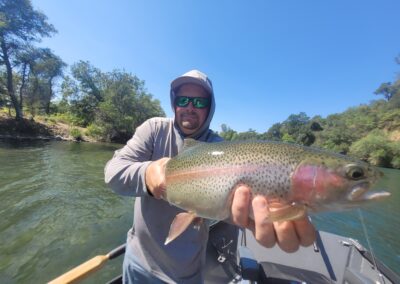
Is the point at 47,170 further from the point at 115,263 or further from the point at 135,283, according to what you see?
the point at 135,283

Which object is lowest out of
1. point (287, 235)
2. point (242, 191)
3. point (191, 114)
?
point (287, 235)

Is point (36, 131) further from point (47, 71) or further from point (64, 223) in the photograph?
point (64, 223)

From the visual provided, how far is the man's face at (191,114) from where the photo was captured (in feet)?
8.54

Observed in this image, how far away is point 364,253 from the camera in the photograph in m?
4.38

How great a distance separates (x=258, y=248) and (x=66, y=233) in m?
5.90

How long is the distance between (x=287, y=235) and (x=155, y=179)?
1.05m

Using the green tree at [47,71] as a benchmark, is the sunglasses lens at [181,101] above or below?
below

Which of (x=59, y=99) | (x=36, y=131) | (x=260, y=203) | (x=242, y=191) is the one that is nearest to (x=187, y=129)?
(x=242, y=191)

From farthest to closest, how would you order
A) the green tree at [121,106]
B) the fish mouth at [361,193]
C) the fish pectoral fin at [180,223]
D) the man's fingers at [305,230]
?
the green tree at [121,106], the fish pectoral fin at [180,223], the man's fingers at [305,230], the fish mouth at [361,193]

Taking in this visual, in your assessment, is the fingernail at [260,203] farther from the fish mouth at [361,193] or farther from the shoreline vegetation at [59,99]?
the shoreline vegetation at [59,99]

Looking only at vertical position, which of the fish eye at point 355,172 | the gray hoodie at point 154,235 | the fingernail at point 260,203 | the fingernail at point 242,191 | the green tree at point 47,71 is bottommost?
the gray hoodie at point 154,235

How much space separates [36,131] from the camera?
29.7 metres

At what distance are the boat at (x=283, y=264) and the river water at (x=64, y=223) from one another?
1.54m

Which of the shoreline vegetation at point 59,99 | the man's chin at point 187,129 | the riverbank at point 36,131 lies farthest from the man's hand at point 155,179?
the riverbank at point 36,131
